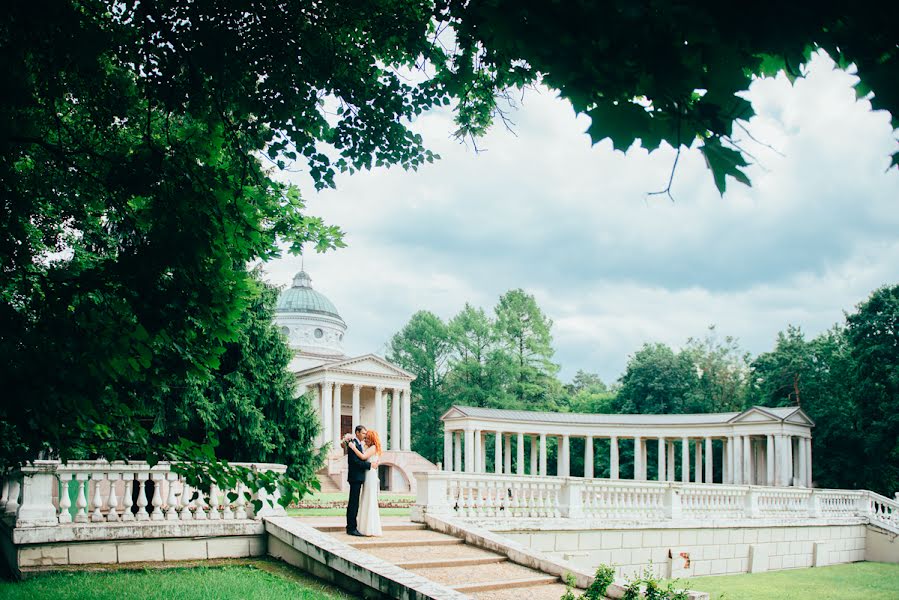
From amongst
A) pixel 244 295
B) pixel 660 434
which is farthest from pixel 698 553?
pixel 660 434

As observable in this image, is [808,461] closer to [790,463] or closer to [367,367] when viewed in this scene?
[790,463]

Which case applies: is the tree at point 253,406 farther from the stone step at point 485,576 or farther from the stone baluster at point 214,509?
the stone step at point 485,576

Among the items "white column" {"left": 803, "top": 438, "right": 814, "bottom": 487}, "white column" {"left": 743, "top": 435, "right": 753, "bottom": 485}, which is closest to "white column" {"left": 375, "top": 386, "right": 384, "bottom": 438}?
"white column" {"left": 743, "top": 435, "right": 753, "bottom": 485}

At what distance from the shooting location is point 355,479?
595 inches

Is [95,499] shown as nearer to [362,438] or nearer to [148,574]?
[148,574]

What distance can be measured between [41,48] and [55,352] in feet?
9.56

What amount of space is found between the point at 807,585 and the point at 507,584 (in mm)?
12857

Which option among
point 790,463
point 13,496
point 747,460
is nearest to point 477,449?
point 747,460

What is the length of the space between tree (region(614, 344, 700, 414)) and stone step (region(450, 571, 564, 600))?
60.2 m

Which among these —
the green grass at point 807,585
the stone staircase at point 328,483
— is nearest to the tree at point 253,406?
the green grass at point 807,585

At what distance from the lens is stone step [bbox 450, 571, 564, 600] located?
12.1 metres

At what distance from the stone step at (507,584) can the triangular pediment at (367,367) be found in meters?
53.6

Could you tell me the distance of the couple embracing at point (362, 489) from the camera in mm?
15023

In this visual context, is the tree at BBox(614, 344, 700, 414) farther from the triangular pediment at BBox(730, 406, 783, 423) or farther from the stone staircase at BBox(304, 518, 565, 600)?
the stone staircase at BBox(304, 518, 565, 600)
